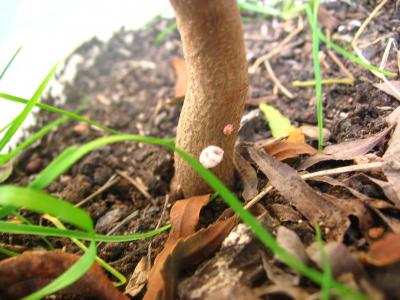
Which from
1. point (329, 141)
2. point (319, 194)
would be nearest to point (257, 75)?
point (329, 141)

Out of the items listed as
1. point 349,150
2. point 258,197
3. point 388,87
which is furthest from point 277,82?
point 258,197

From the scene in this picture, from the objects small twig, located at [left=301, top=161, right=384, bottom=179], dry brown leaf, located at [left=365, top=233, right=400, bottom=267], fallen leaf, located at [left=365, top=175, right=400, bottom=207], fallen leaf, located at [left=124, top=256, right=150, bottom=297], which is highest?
small twig, located at [left=301, top=161, right=384, bottom=179]

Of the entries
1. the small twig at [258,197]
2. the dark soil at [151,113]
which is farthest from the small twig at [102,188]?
the small twig at [258,197]

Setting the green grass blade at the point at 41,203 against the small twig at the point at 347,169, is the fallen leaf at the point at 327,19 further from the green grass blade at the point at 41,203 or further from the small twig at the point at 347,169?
the green grass blade at the point at 41,203

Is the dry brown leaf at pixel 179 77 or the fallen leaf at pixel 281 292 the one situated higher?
the dry brown leaf at pixel 179 77

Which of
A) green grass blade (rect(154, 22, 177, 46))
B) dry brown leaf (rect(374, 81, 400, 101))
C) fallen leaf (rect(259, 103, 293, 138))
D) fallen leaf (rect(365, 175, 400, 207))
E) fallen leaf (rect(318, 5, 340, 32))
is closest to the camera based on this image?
fallen leaf (rect(365, 175, 400, 207))

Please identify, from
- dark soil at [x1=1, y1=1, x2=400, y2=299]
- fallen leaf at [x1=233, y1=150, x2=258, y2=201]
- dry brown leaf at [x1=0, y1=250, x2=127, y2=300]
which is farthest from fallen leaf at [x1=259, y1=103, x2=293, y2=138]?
dry brown leaf at [x1=0, y1=250, x2=127, y2=300]

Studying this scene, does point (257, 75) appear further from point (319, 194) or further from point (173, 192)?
point (319, 194)

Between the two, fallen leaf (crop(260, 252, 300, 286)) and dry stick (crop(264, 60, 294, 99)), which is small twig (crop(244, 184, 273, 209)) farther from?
dry stick (crop(264, 60, 294, 99))
